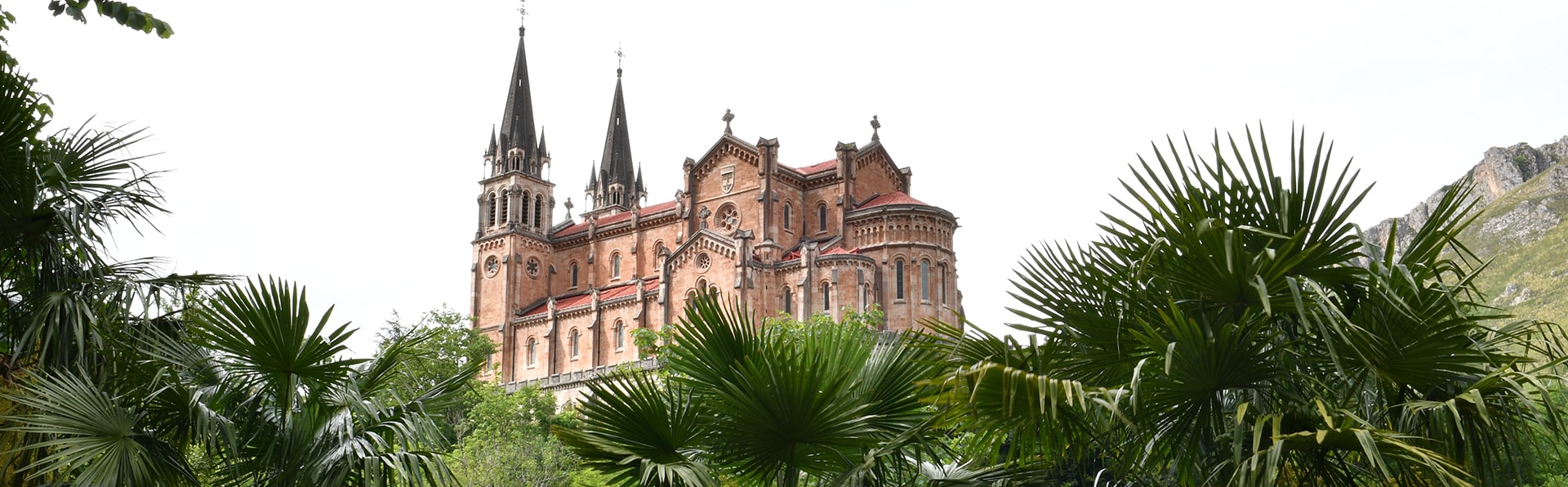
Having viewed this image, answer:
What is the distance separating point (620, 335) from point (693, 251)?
5803 millimetres

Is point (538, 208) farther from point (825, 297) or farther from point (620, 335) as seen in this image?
point (825, 297)

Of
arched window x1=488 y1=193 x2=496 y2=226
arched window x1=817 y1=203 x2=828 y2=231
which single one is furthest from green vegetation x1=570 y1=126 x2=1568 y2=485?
arched window x1=488 y1=193 x2=496 y2=226

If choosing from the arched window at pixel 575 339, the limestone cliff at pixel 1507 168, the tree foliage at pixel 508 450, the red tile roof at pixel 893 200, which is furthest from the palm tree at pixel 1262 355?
the limestone cliff at pixel 1507 168

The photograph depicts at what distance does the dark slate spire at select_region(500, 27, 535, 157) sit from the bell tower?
41 millimetres

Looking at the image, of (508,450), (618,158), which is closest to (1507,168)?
(618,158)

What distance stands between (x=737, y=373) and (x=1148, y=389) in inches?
96.2

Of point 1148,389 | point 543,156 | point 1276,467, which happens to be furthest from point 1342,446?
point 543,156

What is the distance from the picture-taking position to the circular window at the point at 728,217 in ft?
199

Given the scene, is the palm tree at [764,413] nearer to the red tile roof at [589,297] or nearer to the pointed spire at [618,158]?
the red tile roof at [589,297]

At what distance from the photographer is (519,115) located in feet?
235

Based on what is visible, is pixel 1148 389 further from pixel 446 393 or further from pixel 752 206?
pixel 752 206

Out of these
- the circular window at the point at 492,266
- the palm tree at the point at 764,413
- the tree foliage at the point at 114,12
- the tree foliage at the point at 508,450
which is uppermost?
the circular window at the point at 492,266

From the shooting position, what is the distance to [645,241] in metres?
65.7

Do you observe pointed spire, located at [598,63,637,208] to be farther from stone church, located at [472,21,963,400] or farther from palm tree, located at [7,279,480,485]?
palm tree, located at [7,279,480,485]
